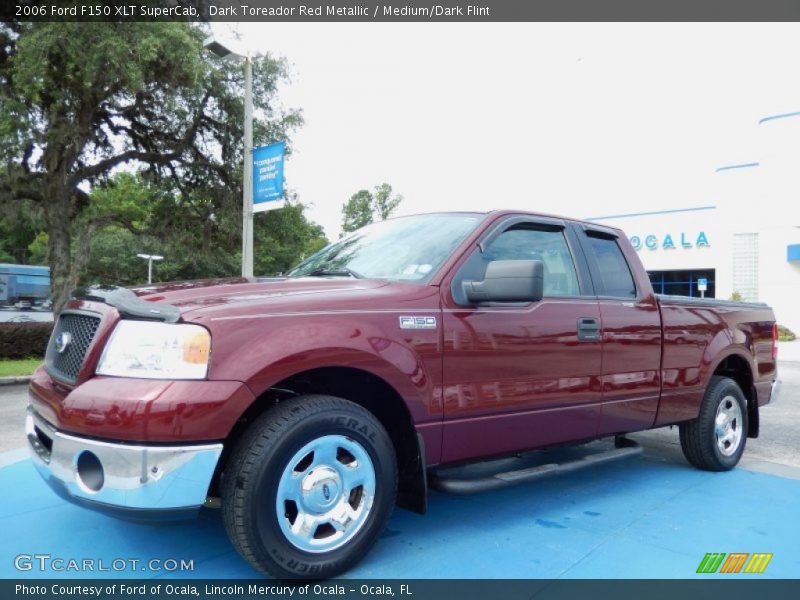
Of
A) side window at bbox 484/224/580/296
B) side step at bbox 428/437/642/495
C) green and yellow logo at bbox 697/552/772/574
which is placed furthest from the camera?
side window at bbox 484/224/580/296

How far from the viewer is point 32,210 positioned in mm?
17641

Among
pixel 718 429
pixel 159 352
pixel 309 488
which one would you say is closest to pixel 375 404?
pixel 309 488

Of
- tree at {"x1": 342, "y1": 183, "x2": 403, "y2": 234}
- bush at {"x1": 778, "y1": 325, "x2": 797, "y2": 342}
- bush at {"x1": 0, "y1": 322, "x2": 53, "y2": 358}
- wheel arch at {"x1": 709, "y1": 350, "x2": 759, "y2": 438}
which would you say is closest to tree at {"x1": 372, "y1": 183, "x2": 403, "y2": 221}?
tree at {"x1": 342, "y1": 183, "x2": 403, "y2": 234}

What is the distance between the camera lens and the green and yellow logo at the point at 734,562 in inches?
126

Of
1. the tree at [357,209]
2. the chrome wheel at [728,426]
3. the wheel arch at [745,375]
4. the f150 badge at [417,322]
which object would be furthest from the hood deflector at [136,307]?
the tree at [357,209]

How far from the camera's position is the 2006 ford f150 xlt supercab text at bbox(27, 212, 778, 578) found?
2.62 meters

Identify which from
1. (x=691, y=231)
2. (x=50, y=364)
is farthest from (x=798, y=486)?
(x=691, y=231)

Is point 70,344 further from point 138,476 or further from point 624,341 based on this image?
point 624,341

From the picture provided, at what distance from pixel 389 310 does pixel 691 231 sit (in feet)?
117

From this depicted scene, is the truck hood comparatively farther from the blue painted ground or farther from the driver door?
the blue painted ground

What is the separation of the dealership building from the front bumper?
1185 inches

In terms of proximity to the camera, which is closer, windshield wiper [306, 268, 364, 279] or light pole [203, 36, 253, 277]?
windshield wiper [306, 268, 364, 279]

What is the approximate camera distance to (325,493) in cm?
289

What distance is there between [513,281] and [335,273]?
1.14 meters
